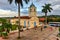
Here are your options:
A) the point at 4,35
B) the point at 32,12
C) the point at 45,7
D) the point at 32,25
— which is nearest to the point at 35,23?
the point at 32,25

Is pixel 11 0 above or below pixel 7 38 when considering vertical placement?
above

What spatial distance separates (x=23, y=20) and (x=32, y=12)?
4.68m

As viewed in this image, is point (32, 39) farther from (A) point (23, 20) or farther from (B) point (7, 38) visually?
(A) point (23, 20)

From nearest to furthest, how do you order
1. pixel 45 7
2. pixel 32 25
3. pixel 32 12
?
pixel 32 25 → pixel 32 12 → pixel 45 7

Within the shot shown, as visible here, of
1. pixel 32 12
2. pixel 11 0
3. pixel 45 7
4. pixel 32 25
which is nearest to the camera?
pixel 11 0

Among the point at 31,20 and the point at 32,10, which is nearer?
the point at 31,20

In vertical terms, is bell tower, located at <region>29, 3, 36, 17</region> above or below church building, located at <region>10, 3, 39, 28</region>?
above

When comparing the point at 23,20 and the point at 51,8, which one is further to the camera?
the point at 51,8

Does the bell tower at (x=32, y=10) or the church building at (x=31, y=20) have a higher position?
the bell tower at (x=32, y=10)

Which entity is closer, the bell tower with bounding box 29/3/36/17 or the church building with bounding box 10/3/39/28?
the church building with bounding box 10/3/39/28

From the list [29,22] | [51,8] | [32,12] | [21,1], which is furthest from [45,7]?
[21,1]

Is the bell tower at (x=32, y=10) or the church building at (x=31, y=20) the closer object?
the church building at (x=31, y=20)

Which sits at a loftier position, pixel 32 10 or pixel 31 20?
pixel 32 10

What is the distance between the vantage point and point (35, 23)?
5219cm
